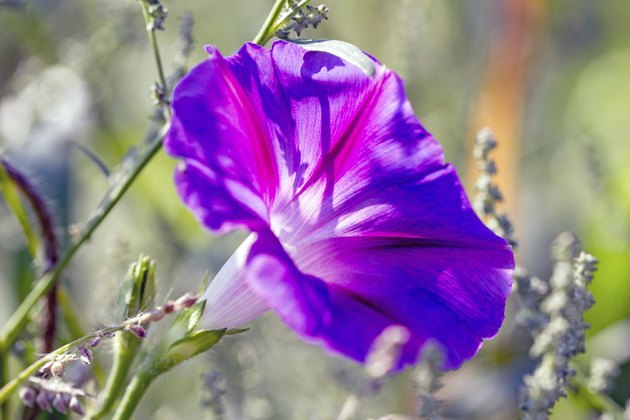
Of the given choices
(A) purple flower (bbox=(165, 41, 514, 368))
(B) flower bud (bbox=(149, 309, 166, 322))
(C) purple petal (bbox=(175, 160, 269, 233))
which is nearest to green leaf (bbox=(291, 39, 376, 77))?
(A) purple flower (bbox=(165, 41, 514, 368))

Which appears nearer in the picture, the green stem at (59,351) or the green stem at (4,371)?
the green stem at (59,351)

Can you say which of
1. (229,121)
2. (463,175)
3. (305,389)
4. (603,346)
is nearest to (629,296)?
(603,346)

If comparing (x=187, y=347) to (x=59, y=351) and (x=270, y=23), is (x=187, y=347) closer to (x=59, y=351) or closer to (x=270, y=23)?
(x=59, y=351)


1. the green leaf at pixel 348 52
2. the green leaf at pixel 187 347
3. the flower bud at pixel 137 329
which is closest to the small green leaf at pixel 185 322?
the green leaf at pixel 187 347

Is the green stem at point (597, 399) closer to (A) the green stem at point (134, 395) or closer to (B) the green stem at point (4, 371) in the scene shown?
(A) the green stem at point (134, 395)

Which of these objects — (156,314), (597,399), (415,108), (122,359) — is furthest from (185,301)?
(415,108)

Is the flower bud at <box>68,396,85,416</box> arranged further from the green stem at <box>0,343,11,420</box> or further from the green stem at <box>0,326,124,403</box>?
the green stem at <box>0,343,11,420</box>
